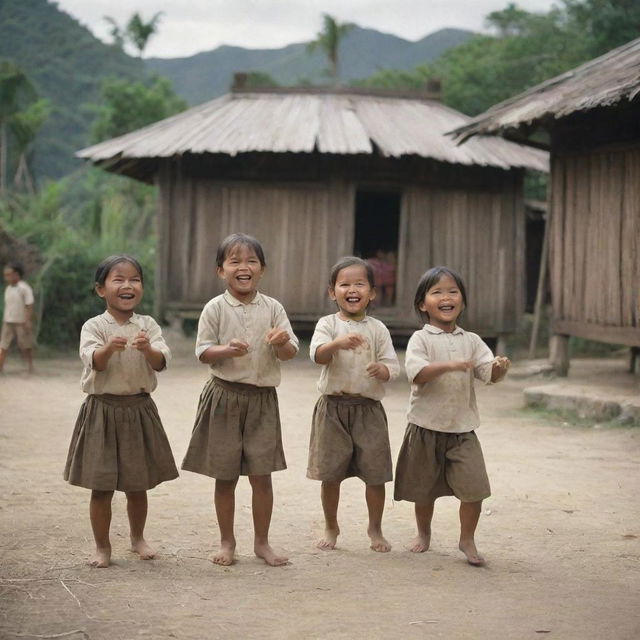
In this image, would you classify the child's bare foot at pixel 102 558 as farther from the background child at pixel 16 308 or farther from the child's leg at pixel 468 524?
the background child at pixel 16 308

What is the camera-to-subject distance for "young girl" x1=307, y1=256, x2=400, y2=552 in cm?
382

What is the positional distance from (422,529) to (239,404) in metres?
1.00

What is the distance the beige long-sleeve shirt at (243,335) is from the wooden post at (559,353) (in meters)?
6.21

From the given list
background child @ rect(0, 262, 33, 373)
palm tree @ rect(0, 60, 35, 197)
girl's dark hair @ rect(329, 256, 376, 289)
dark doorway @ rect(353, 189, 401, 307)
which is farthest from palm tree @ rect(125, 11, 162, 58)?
girl's dark hair @ rect(329, 256, 376, 289)

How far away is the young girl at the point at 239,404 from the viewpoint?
3.68m

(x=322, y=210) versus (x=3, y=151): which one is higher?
(x=3, y=151)

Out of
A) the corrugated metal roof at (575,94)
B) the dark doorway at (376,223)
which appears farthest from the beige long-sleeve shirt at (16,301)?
the dark doorway at (376,223)

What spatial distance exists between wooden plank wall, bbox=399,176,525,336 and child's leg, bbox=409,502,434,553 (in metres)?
8.12

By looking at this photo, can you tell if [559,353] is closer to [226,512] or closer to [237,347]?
[226,512]

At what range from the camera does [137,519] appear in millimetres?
3801

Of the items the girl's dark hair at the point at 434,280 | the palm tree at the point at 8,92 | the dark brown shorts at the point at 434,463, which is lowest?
the dark brown shorts at the point at 434,463

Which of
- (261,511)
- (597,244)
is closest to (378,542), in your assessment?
(261,511)

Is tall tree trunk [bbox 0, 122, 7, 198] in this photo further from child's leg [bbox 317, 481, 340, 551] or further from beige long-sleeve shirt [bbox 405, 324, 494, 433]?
beige long-sleeve shirt [bbox 405, 324, 494, 433]

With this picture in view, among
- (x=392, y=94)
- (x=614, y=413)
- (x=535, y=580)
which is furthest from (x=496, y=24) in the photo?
(x=535, y=580)
